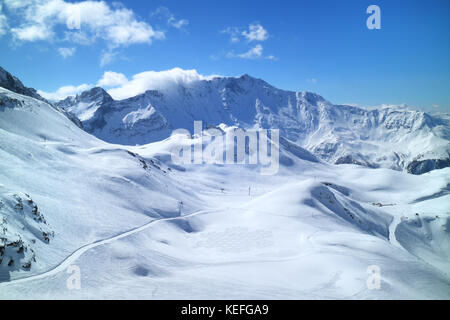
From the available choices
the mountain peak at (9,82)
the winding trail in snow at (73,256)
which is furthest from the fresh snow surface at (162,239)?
the mountain peak at (9,82)

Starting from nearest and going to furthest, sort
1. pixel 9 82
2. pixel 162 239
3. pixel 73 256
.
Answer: pixel 73 256
pixel 162 239
pixel 9 82

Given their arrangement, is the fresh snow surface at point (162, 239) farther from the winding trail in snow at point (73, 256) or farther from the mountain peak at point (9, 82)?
the mountain peak at point (9, 82)

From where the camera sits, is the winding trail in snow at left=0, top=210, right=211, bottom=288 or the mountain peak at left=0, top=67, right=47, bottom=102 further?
the mountain peak at left=0, top=67, right=47, bottom=102

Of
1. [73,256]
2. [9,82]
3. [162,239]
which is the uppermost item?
[9,82]

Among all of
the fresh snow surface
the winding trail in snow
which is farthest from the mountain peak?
the winding trail in snow

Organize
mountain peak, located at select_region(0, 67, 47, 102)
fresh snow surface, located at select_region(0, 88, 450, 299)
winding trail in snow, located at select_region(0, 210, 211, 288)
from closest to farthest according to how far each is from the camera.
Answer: winding trail in snow, located at select_region(0, 210, 211, 288) → fresh snow surface, located at select_region(0, 88, 450, 299) → mountain peak, located at select_region(0, 67, 47, 102)

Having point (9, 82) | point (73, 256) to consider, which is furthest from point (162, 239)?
point (9, 82)

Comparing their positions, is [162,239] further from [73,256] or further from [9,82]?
[9,82]

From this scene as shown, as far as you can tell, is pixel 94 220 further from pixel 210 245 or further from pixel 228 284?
pixel 228 284

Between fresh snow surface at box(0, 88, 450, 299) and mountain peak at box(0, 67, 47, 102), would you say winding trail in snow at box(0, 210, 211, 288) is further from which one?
mountain peak at box(0, 67, 47, 102)
